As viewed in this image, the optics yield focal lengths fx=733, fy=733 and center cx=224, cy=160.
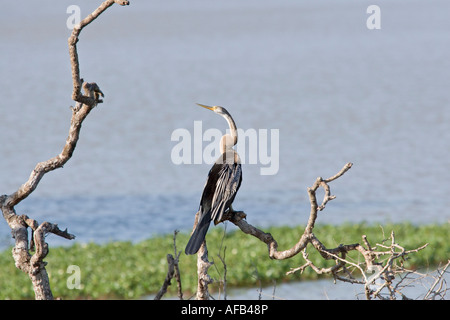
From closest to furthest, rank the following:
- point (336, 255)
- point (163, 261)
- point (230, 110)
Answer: point (336, 255) < point (163, 261) < point (230, 110)

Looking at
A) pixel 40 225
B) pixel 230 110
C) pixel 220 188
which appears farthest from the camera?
pixel 230 110

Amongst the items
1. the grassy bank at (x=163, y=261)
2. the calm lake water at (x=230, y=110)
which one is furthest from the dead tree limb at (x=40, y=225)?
the calm lake water at (x=230, y=110)

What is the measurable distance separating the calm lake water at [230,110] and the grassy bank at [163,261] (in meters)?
1.83

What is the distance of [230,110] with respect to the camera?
1020 inches

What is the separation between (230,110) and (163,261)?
15.6m

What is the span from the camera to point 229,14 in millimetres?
62094

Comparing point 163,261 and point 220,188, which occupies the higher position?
point 220,188

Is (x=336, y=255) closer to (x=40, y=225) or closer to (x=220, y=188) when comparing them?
(x=220, y=188)

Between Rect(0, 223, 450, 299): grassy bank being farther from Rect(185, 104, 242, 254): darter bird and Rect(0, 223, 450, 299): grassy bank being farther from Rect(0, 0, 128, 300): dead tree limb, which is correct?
Rect(0, 0, 128, 300): dead tree limb

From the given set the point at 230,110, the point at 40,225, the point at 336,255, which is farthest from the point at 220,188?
the point at 230,110

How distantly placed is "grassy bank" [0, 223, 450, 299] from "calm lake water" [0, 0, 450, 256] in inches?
72.2

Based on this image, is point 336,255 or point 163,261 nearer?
point 336,255
